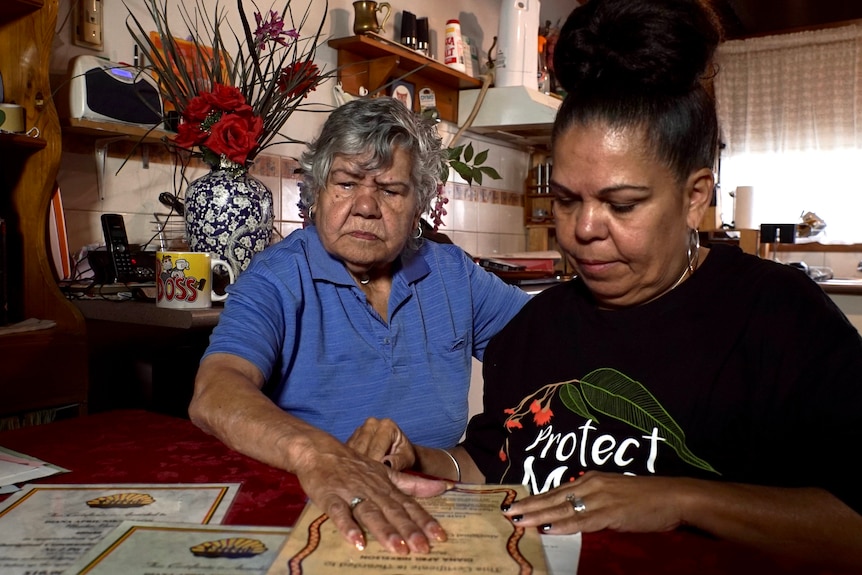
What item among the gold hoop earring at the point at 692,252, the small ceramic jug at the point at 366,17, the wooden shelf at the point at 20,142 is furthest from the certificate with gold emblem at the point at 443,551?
the small ceramic jug at the point at 366,17

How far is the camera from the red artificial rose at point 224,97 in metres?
1.60

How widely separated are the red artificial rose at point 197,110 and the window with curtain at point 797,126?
13.4 feet

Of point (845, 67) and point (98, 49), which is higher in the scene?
point (845, 67)

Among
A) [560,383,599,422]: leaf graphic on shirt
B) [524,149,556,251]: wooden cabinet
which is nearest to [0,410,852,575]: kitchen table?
[560,383,599,422]: leaf graphic on shirt

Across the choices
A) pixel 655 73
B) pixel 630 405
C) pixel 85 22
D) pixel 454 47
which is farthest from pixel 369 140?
pixel 454 47

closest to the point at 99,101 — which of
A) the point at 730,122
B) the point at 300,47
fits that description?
the point at 300,47

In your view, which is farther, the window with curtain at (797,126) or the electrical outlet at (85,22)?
the window with curtain at (797,126)

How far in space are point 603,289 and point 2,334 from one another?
45.3 inches

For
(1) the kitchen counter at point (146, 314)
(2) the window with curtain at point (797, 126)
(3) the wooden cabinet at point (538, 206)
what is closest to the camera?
(1) the kitchen counter at point (146, 314)

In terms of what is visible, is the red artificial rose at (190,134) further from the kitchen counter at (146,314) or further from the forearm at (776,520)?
the forearm at (776,520)

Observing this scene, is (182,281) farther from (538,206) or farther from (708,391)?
(538,206)

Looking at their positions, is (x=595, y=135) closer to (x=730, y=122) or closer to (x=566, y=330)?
(x=566, y=330)

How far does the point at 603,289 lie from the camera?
0.99 m

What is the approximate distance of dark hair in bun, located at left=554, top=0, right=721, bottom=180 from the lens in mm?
896
